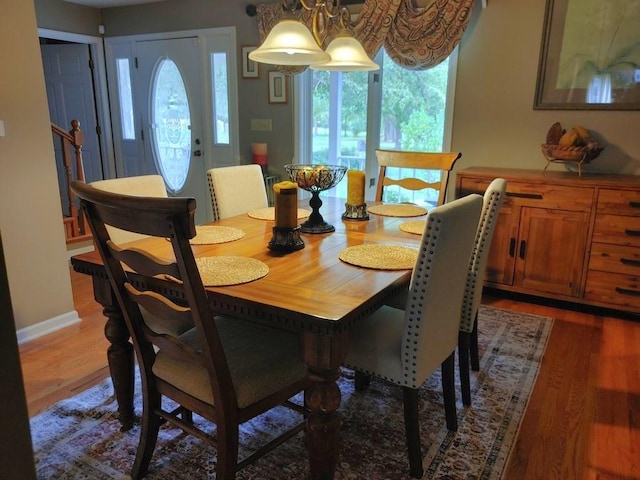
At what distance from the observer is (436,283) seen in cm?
148

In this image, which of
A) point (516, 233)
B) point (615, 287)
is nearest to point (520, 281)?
point (516, 233)

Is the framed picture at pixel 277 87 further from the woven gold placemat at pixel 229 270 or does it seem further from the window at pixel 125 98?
the woven gold placemat at pixel 229 270

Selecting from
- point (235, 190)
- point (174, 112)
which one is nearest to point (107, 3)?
point (174, 112)

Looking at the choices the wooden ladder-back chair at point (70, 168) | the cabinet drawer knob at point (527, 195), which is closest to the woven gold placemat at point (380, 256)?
the cabinet drawer knob at point (527, 195)

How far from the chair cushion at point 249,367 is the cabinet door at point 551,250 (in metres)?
2.12

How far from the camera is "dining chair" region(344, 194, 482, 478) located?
4.67ft

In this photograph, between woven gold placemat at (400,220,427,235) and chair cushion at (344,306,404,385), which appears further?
woven gold placemat at (400,220,427,235)

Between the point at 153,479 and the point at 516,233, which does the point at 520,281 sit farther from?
the point at 153,479

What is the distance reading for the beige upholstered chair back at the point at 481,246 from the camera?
1.88m

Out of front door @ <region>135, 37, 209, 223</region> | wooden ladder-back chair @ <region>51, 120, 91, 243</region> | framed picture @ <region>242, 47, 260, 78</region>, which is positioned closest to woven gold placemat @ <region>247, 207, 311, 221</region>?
wooden ladder-back chair @ <region>51, 120, 91, 243</region>

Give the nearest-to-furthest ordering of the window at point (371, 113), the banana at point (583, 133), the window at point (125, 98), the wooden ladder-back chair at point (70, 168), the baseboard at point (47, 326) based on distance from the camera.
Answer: the baseboard at point (47, 326) → the banana at point (583, 133) → the window at point (371, 113) → the wooden ladder-back chair at point (70, 168) → the window at point (125, 98)

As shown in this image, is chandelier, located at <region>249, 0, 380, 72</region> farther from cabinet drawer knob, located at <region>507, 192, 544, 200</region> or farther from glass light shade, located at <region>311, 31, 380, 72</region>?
cabinet drawer knob, located at <region>507, 192, 544, 200</region>

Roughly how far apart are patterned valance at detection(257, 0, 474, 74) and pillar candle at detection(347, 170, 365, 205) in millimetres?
1665

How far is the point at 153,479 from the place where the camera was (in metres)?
1.65
